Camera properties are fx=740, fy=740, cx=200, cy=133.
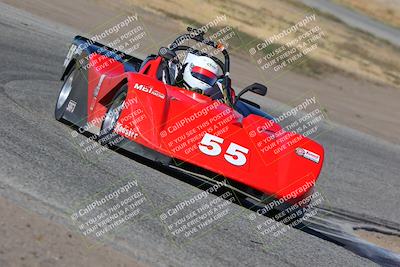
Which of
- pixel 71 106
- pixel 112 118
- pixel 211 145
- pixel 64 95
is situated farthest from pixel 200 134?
pixel 64 95

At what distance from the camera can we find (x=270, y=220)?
6.90m

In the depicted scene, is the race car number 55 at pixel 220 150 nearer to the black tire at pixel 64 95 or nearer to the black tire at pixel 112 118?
the black tire at pixel 112 118

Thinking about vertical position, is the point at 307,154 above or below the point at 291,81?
above

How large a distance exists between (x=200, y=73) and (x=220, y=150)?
5.03 ft

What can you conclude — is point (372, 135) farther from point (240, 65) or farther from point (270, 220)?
point (270, 220)

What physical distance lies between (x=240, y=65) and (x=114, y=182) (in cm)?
1408

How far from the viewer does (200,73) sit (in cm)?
808

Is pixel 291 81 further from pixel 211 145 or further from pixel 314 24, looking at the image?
pixel 211 145

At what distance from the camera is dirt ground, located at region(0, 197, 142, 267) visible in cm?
459

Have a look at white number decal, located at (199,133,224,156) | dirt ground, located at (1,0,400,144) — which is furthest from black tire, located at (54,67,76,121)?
dirt ground, located at (1,0,400,144)

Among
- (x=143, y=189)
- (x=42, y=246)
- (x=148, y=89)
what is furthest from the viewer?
(x=148, y=89)

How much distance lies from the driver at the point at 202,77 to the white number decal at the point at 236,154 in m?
1.28

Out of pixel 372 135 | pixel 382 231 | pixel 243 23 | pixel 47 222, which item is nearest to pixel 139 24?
pixel 243 23

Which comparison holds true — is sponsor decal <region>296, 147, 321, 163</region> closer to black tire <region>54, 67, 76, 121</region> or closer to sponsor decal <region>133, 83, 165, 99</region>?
sponsor decal <region>133, 83, 165, 99</region>
